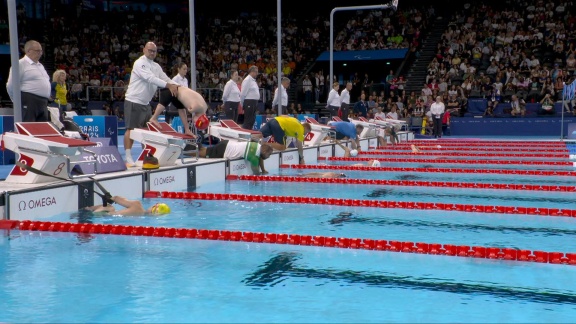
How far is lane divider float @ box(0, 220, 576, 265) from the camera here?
13.6ft

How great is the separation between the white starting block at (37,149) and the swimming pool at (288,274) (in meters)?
0.48

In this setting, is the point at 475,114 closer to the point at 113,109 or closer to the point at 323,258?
the point at 113,109

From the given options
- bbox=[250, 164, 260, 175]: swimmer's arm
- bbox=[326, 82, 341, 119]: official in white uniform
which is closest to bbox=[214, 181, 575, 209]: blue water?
bbox=[250, 164, 260, 175]: swimmer's arm

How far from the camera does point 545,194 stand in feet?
24.7

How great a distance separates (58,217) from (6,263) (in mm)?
1726

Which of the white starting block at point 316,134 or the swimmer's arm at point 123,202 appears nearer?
the swimmer's arm at point 123,202

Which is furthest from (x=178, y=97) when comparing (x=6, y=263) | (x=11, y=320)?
→ (x=11, y=320)

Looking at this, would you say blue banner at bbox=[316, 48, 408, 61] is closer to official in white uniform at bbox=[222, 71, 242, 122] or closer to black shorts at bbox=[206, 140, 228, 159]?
official in white uniform at bbox=[222, 71, 242, 122]

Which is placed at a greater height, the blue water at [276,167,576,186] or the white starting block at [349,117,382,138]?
the white starting block at [349,117,382,138]

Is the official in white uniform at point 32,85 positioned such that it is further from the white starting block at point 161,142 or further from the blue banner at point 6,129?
the blue banner at point 6,129

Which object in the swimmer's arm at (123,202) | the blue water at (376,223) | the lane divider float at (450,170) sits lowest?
the blue water at (376,223)

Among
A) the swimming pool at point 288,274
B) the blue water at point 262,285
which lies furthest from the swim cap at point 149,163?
the blue water at point 262,285

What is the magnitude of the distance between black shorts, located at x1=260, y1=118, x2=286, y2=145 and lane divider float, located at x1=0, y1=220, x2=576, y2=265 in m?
5.07

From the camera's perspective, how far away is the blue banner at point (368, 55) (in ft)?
80.3
